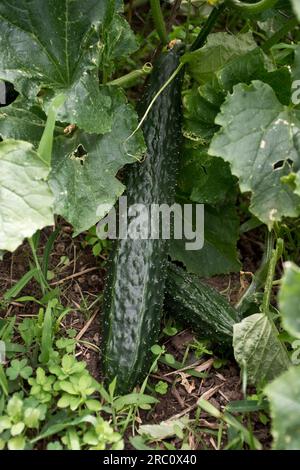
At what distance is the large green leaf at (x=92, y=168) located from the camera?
2.30m

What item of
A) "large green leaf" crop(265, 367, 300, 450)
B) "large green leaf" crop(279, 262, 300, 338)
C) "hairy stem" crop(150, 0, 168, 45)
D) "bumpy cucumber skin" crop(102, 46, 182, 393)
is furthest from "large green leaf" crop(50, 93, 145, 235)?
"large green leaf" crop(265, 367, 300, 450)

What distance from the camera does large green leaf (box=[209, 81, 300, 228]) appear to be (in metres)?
2.16

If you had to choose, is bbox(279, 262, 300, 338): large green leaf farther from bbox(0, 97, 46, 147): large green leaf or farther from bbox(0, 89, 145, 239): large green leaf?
bbox(0, 97, 46, 147): large green leaf

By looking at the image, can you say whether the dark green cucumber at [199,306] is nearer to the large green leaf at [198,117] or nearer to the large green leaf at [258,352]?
the large green leaf at [258,352]

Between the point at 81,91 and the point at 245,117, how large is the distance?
56 cm

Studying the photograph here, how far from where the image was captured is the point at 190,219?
9.02ft

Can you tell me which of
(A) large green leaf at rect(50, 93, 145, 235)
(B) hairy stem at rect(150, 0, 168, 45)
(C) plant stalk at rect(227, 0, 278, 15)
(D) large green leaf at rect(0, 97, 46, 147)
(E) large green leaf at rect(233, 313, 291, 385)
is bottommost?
(E) large green leaf at rect(233, 313, 291, 385)

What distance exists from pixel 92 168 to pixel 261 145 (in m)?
0.60

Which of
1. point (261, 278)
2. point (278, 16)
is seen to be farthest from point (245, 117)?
point (278, 16)

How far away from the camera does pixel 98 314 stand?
2543 millimetres

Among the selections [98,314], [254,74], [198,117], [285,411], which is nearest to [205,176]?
[198,117]

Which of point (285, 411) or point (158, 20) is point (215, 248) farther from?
point (285, 411)

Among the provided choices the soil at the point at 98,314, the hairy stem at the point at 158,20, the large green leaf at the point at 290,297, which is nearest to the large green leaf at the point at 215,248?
the soil at the point at 98,314

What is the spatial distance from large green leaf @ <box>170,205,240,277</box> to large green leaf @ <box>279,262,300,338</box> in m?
0.99
